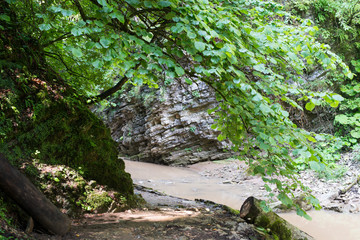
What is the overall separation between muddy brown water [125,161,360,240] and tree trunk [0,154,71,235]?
466 centimetres

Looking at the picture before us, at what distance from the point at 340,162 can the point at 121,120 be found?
13.6 m

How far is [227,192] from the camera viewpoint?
8938mm

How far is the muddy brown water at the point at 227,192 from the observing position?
5223 mm

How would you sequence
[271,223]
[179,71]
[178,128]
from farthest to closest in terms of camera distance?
[178,128] → [271,223] → [179,71]

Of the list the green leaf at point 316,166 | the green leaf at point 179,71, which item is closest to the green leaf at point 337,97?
the green leaf at point 316,166

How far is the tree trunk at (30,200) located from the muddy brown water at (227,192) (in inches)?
183

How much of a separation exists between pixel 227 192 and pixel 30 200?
24.3 ft

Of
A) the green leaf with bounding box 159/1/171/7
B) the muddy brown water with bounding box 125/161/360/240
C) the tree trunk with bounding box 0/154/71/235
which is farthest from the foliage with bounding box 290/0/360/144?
the tree trunk with bounding box 0/154/71/235

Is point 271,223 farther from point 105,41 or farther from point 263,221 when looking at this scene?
point 105,41

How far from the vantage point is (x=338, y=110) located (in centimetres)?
1252

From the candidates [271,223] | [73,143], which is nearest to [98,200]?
[73,143]

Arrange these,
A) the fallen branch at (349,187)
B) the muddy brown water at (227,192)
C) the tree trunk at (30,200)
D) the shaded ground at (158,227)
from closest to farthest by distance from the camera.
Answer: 1. the tree trunk at (30,200)
2. the shaded ground at (158,227)
3. the muddy brown water at (227,192)
4. the fallen branch at (349,187)

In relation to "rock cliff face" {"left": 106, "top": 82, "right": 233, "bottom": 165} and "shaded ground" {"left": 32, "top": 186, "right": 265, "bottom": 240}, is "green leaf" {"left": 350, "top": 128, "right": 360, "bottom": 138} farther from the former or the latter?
"shaded ground" {"left": 32, "top": 186, "right": 265, "bottom": 240}

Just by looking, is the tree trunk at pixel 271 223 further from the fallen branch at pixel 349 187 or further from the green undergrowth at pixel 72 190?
the fallen branch at pixel 349 187
